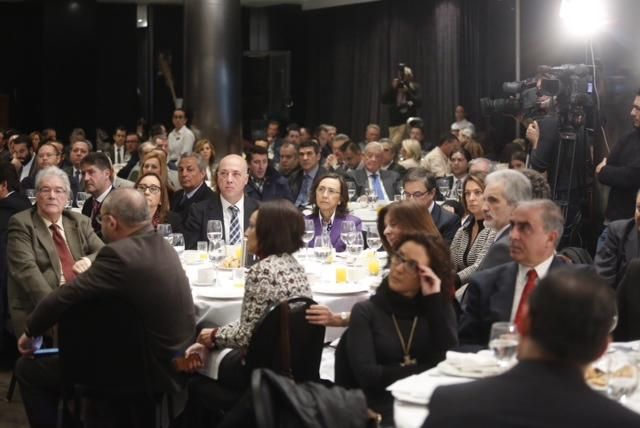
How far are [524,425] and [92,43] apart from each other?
17328 millimetres

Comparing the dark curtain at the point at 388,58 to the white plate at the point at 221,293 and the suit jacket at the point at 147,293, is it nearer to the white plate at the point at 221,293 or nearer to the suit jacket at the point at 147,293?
the white plate at the point at 221,293

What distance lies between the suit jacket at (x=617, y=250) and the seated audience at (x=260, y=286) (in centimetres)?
199

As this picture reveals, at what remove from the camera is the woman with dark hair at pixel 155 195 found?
6523 mm

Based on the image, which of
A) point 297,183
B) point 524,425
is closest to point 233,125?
point 297,183

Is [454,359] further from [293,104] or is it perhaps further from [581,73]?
[293,104]

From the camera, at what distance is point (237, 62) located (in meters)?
13.9

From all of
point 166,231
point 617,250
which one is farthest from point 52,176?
point 617,250

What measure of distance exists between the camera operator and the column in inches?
104

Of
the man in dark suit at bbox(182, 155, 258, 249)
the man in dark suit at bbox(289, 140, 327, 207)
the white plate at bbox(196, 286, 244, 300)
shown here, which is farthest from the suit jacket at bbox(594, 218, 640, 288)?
the man in dark suit at bbox(289, 140, 327, 207)

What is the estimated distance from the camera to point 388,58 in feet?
57.4

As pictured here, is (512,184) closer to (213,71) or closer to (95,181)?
(95,181)

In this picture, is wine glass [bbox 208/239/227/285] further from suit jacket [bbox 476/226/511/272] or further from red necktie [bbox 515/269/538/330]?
red necktie [bbox 515/269/538/330]

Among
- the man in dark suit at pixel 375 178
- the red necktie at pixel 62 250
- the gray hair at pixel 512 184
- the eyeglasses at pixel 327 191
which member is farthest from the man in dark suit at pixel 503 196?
the man in dark suit at pixel 375 178

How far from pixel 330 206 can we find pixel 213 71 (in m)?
7.49
